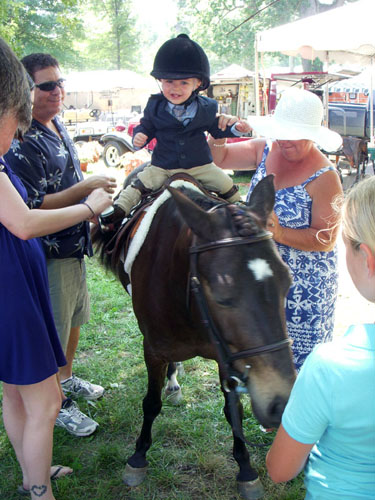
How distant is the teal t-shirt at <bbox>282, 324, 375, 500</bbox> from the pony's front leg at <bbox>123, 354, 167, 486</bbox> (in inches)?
65.3

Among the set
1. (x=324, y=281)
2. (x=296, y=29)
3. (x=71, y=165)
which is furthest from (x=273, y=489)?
(x=296, y=29)

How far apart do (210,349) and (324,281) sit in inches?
34.0

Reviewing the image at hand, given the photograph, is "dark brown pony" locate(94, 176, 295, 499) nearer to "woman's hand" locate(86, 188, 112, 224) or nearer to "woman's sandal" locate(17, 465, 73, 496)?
"woman's hand" locate(86, 188, 112, 224)

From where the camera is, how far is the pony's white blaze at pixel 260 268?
1763 mm

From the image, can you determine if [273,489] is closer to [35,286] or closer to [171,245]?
[171,245]

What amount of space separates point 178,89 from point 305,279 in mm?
1607

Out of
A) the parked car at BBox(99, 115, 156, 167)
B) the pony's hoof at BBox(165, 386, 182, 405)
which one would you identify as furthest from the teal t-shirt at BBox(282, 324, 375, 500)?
the parked car at BBox(99, 115, 156, 167)

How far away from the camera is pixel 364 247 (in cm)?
118

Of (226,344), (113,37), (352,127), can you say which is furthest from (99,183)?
(113,37)

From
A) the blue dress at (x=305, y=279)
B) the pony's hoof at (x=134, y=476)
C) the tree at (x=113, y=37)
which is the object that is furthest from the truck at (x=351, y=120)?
the tree at (x=113, y=37)

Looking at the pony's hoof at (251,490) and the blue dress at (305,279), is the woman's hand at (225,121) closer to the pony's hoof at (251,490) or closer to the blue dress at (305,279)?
the blue dress at (305,279)

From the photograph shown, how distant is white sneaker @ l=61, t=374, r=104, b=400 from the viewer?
11.7ft

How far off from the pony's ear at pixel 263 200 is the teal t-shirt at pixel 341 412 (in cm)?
100

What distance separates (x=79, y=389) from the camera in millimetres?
3580
